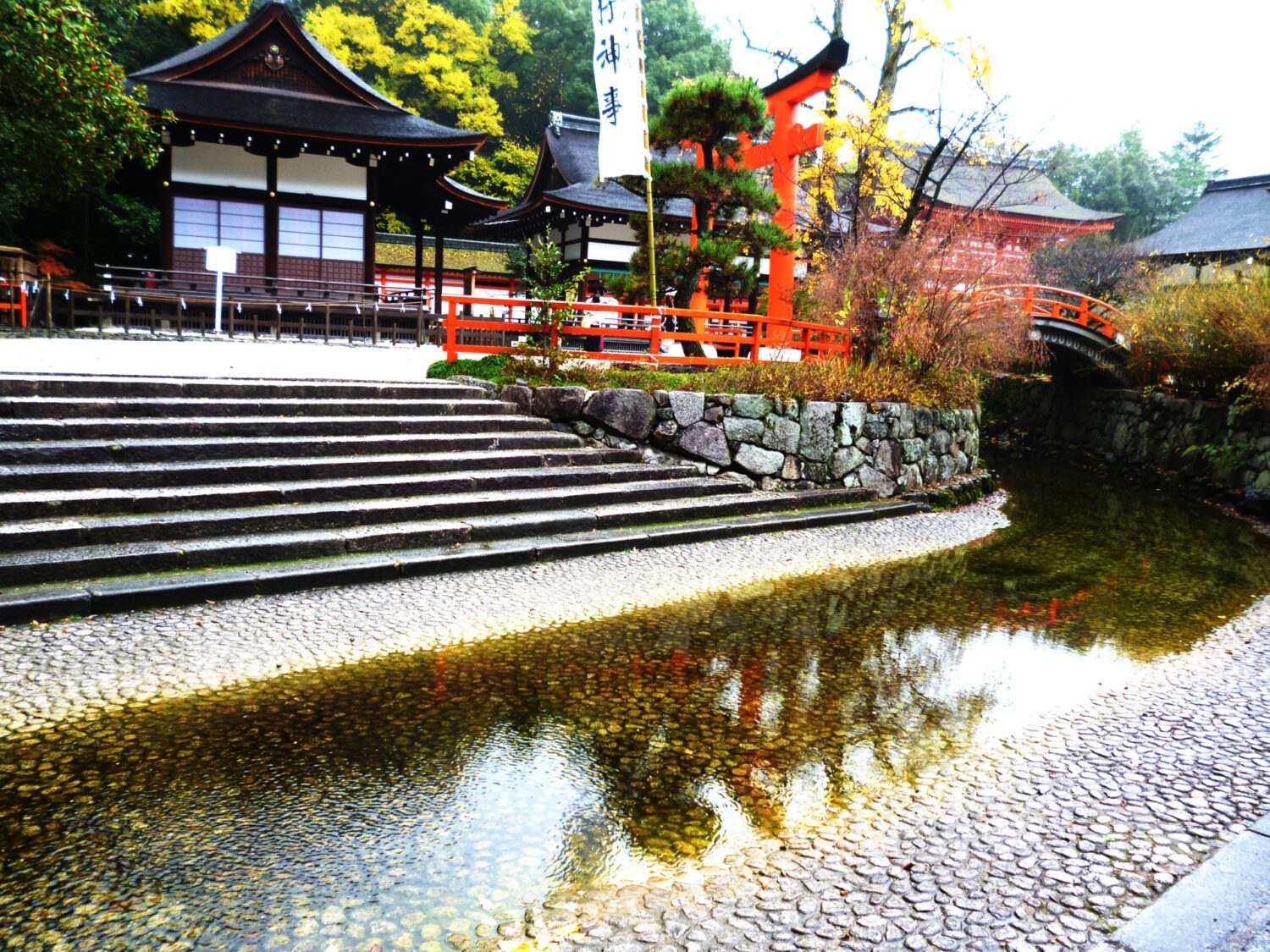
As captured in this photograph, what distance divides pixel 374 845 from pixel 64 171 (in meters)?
15.1

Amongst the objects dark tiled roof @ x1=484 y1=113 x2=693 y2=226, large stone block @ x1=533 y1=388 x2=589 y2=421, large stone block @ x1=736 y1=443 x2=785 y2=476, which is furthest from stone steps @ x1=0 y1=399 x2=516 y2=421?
dark tiled roof @ x1=484 y1=113 x2=693 y2=226

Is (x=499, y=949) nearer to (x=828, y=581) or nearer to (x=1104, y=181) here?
(x=828, y=581)

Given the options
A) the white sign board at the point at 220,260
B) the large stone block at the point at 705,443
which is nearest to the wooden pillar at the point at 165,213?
the white sign board at the point at 220,260

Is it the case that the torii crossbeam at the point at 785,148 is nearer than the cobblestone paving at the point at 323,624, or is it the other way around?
the cobblestone paving at the point at 323,624

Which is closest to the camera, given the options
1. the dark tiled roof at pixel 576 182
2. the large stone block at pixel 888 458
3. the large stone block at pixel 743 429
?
the large stone block at pixel 743 429

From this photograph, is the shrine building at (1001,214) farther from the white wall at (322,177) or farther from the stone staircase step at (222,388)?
the white wall at (322,177)

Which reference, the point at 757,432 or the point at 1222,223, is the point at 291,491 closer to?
the point at 757,432

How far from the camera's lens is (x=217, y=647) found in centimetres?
466

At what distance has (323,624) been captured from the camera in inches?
203

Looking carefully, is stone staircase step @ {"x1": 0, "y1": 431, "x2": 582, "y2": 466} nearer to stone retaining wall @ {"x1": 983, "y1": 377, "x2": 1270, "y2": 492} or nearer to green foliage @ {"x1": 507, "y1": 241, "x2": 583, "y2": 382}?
green foliage @ {"x1": 507, "y1": 241, "x2": 583, "y2": 382}

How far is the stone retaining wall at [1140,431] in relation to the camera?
14219 mm

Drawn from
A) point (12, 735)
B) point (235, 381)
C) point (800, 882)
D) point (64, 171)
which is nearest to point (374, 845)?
point (800, 882)

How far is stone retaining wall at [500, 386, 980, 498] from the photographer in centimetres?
972

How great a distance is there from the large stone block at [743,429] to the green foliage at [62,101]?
1022 centimetres
